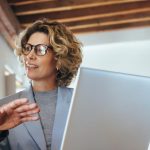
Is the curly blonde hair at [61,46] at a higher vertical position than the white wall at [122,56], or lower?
lower

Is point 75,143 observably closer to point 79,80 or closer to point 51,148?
point 79,80

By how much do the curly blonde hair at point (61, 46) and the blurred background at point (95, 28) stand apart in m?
1.92

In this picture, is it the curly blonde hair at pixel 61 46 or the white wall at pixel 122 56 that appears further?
the white wall at pixel 122 56

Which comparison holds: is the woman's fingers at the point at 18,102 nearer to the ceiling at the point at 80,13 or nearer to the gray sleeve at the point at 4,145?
the gray sleeve at the point at 4,145

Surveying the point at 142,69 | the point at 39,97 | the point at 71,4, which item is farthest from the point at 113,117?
the point at 142,69

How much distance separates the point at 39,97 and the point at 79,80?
2.62 feet

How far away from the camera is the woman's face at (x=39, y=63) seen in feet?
5.73

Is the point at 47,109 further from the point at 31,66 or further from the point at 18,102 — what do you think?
the point at 18,102

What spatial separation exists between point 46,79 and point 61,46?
7.3 inches

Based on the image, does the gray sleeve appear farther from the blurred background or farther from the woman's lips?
the blurred background

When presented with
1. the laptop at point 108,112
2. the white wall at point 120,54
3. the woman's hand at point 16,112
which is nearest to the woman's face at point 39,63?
the woman's hand at point 16,112

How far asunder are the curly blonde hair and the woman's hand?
0.64 metres

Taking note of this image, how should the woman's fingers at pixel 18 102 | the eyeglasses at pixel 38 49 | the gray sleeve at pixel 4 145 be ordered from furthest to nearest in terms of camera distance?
the eyeglasses at pixel 38 49 < the gray sleeve at pixel 4 145 < the woman's fingers at pixel 18 102

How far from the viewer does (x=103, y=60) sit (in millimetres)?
5676
